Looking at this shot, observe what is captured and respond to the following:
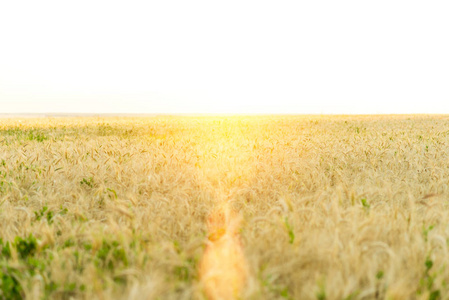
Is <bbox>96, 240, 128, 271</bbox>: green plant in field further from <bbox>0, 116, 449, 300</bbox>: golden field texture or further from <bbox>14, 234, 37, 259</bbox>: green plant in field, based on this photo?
<bbox>14, 234, 37, 259</bbox>: green plant in field

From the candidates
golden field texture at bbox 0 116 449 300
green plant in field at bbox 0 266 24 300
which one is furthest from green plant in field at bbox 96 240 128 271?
green plant in field at bbox 0 266 24 300

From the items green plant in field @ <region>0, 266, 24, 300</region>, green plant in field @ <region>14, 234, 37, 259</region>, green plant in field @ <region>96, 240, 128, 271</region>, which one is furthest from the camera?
green plant in field @ <region>14, 234, 37, 259</region>

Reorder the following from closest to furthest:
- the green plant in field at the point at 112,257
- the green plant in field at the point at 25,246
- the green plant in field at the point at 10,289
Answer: the green plant in field at the point at 10,289, the green plant in field at the point at 112,257, the green plant in field at the point at 25,246

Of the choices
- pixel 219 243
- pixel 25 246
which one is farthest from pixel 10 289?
pixel 219 243

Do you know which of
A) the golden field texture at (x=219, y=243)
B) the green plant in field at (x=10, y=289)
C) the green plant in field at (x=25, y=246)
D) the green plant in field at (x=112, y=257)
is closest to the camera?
the golden field texture at (x=219, y=243)

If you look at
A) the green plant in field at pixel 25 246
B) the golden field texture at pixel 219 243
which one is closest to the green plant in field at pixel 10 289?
the golden field texture at pixel 219 243

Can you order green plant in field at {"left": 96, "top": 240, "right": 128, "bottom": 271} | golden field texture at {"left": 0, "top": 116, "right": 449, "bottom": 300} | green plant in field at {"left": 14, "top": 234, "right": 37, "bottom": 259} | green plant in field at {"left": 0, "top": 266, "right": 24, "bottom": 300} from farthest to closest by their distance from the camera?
green plant in field at {"left": 14, "top": 234, "right": 37, "bottom": 259}, green plant in field at {"left": 96, "top": 240, "right": 128, "bottom": 271}, green plant in field at {"left": 0, "top": 266, "right": 24, "bottom": 300}, golden field texture at {"left": 0, "top": 116, "right": 449, "bottom": 300}

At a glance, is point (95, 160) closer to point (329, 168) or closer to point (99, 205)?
point (99, 205)

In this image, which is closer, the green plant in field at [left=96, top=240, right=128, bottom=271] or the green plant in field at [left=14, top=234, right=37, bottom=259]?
the green plant in field at [left=96, top=240, right=128, bottom=271]

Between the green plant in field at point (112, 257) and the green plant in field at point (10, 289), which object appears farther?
the green plant in field at point (112, 257)

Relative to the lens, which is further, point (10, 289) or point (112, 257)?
point (112, 257)

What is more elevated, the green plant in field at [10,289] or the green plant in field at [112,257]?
the green plant in field at [112,257]

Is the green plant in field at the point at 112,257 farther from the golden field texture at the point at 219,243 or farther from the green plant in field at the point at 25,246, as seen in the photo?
the green plant in field at the point at 25,246

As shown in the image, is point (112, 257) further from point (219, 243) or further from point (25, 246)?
point (25, 246)
